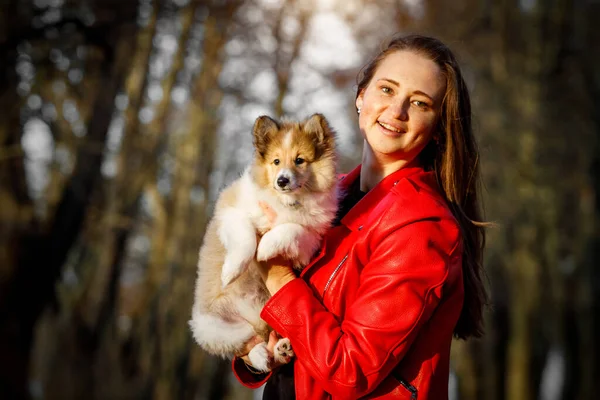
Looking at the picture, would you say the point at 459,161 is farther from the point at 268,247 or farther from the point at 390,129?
the point at 268,247

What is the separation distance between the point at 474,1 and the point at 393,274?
15.7 m

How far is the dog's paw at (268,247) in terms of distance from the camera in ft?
→ 10.8

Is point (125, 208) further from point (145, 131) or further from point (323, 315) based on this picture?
point (323, 315)

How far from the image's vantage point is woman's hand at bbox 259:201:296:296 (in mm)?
3061

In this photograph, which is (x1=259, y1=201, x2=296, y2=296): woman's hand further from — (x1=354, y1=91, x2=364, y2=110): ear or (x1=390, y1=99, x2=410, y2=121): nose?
(x1=354, y1=91, x2=364, y2=110): ear

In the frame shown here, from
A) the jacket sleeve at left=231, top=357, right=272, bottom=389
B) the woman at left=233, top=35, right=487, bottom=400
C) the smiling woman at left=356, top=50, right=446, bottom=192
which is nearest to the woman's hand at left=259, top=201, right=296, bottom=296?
the woman at left=233, top=35, right=487, bottom=400

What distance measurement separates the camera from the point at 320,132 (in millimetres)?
3793

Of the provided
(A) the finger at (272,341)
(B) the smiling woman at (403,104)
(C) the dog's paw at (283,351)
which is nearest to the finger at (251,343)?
(A) the finger at (272,341)

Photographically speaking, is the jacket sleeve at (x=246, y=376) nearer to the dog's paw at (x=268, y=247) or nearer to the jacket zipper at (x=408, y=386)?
the dog's paw at (x=268, y=247)

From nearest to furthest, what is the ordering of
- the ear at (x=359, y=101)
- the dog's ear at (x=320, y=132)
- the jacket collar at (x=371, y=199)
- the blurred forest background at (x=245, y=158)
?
1. the jacket collar at (x=371, y=199)
2. the ear at (x=359, y=101)
3. the dog's ear at (x=320, y=132)
4. the blurred forest background at (x=245, y=158)

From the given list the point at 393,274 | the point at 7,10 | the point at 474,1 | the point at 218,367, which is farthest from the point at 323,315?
the point at 474,1

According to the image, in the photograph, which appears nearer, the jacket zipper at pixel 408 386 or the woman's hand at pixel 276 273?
the jacket zipper at pixel 408 386

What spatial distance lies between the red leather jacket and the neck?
1.16ft

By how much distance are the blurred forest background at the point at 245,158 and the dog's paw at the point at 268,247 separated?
7.50 meters
